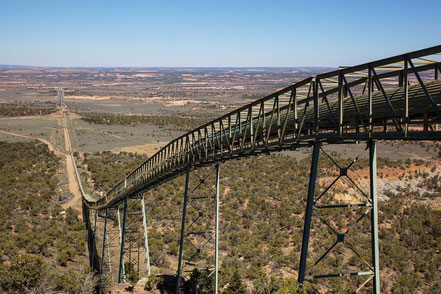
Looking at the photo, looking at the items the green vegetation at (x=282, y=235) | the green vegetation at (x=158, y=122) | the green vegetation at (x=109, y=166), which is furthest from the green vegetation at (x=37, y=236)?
the green vegetation at (x=158, y=122)

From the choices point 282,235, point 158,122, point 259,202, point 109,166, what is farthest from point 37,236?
point 158,122

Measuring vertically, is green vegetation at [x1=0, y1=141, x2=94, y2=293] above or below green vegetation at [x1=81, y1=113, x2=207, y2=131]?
below

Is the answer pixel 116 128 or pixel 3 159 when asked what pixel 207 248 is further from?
pixel 116 128

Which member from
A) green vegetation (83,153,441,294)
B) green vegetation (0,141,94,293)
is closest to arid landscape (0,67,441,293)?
green vegetation (83,153,441,294)

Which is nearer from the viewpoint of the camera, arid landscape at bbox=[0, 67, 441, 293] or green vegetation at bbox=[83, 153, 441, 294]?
green vegetation at bbox=[83, 153, 441, 294]

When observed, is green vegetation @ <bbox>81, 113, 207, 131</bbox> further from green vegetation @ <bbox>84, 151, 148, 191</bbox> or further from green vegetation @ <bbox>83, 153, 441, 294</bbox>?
green vegetation @ <bbox>83, 153, 441, 294</bbox>

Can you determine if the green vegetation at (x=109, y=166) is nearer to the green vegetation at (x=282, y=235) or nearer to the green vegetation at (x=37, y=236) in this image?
the green vegetation at (x=282, y=235)

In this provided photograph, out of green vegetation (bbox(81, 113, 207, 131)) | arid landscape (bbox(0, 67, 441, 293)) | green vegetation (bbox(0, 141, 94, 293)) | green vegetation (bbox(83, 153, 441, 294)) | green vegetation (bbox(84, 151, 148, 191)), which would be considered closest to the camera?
green vegetation (bbox(0, 141, 94, 293))

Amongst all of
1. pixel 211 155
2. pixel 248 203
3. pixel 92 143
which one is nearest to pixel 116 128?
pixel 92 143
